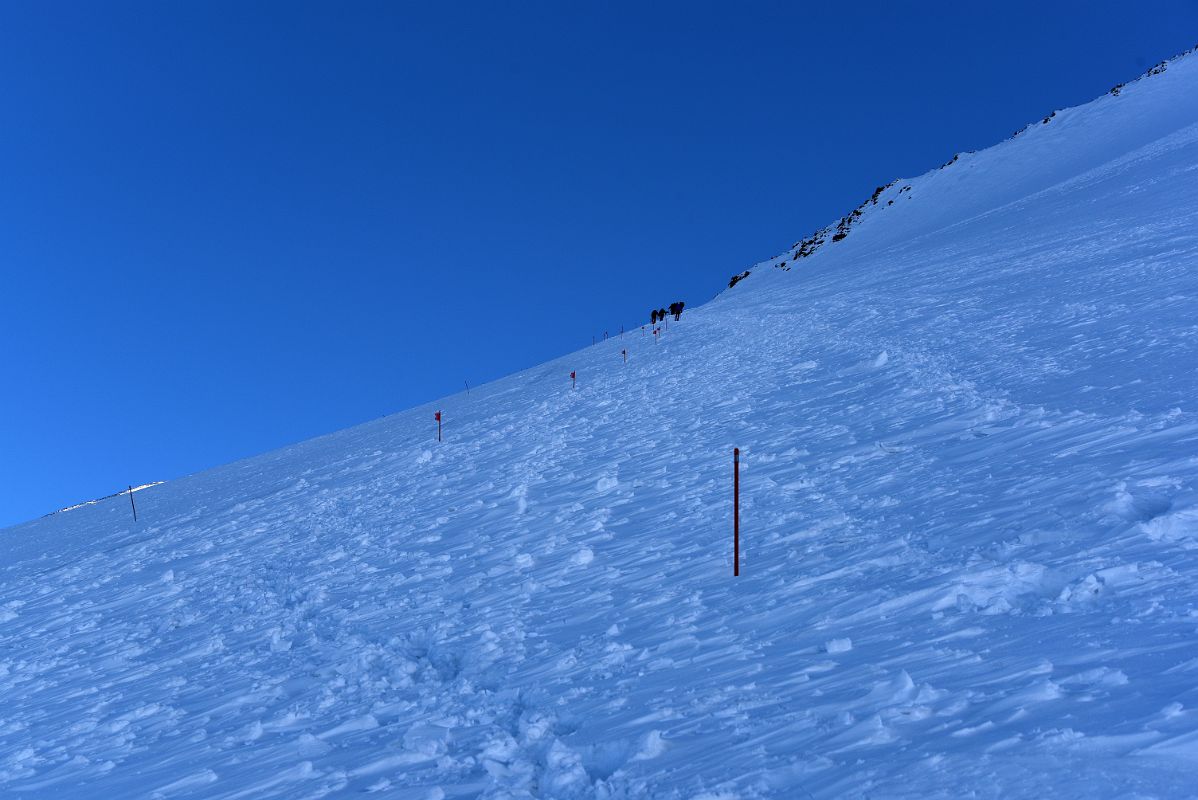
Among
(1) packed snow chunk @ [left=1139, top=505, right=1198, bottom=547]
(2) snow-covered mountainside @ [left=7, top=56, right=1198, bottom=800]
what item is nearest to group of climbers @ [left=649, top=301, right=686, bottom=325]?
(2) snow-covered mountainside @ [left=7, top=56, right=1198, bottom=800]

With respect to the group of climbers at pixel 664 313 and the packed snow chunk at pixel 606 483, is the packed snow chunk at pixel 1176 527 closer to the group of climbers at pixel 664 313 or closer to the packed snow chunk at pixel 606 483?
the packed snow chunk at pixel 606 483

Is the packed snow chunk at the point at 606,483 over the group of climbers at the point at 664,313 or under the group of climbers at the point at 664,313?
under

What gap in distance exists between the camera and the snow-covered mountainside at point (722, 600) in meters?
4.20

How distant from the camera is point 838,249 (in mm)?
46906

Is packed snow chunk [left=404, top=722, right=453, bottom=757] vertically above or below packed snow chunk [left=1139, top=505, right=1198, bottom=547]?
below

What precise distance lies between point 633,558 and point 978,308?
37.6 feet

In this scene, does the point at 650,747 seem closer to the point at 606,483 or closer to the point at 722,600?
the point at 722,600

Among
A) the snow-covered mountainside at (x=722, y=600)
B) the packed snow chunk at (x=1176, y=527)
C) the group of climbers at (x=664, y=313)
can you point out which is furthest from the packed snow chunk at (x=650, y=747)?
the group of climbers at (x=664, y=313)

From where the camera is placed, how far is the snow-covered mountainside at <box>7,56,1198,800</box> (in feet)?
13.8

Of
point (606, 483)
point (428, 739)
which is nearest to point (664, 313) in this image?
point (606, 483)

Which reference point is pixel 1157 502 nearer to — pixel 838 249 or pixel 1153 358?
pixel 1153 358

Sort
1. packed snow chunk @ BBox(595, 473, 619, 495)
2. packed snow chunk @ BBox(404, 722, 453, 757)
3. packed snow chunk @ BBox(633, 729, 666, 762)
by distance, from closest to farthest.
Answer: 1. packed snow chunk @ BBox(633, 729, 666, 762)
2. packed snow chunk @ BBox(404, 722, 453, 757)
3. packed snow chunk @ BBox(595, 473, 619, 495)

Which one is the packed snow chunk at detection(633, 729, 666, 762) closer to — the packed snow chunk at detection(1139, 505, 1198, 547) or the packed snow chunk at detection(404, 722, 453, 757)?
the packed snow chunk at detection(404, 722, 453, 757)

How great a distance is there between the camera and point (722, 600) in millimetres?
6543
